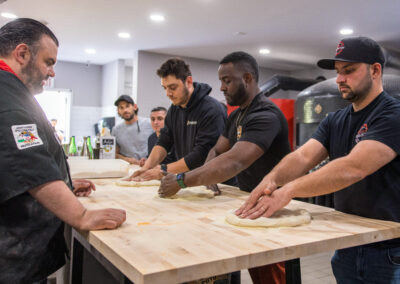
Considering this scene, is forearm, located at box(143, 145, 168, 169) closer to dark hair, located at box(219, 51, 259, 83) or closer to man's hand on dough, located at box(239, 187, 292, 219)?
dark hair, located at box(219, 51, 259, 83)

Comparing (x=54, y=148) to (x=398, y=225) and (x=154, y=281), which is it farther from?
(x=398, y=225)

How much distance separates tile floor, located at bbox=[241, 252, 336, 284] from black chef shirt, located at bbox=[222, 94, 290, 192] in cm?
132

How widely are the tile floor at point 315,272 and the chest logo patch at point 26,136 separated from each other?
2276 mm

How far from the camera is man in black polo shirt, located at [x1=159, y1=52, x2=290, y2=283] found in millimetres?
1544

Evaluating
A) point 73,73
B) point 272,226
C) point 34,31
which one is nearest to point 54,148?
point 34,31

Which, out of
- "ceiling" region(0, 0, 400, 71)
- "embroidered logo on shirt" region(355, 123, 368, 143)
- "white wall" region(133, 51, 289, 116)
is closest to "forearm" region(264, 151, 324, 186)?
"embroidered logo on shirt" region(355, 123, 368, 143)

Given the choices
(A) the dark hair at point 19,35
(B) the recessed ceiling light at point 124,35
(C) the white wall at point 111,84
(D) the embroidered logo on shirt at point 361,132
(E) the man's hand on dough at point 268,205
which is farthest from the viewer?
(C) the white wall at point 111,84

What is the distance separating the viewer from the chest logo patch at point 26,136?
878 mm

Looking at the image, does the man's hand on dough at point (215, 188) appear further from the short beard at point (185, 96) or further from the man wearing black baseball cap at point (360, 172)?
the short beard at point (185, 96)

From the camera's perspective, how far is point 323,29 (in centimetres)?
567

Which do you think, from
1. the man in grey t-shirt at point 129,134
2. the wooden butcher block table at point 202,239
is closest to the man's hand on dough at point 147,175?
the wooden butcher block table at point 202,239

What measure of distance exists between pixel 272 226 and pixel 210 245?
0.88 ft

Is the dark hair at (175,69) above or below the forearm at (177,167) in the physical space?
above

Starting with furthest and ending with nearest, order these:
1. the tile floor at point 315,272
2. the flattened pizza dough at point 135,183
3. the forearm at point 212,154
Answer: the tile floor at point 315,272, the forearm at point 212,154, the flattened pizza dough at point 135,183
